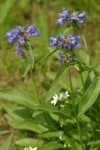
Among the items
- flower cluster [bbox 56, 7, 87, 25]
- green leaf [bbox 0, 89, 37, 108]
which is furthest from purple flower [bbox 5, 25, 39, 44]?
green leaf [bbox 0, 89, 37, 108]

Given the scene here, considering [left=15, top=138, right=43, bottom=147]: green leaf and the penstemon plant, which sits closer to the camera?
the penstemon plant

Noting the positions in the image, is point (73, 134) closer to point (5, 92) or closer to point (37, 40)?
point (5, 92)

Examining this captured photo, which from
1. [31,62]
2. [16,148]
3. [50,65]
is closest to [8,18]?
[50,65]

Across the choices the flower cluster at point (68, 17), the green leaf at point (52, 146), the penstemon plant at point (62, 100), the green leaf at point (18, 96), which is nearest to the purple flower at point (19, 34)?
the penstemon plant at point (62, 100)

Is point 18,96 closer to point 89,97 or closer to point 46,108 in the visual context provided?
point 46,108

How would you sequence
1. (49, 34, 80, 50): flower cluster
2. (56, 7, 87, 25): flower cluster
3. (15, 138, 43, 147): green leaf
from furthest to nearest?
1. (15, 138, 43, 147): green leaf
2. (56, 7, 87, 25): flower cluster
3. (49, 34, 80, 50): flower cluster

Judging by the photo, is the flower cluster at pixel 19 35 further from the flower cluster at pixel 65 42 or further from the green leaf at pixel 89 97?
the green leaf at pixel 89 97

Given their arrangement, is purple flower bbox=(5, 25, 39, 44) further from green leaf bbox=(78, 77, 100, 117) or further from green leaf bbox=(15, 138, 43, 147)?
green leaf bbox=(15, 138, 43, 147)
